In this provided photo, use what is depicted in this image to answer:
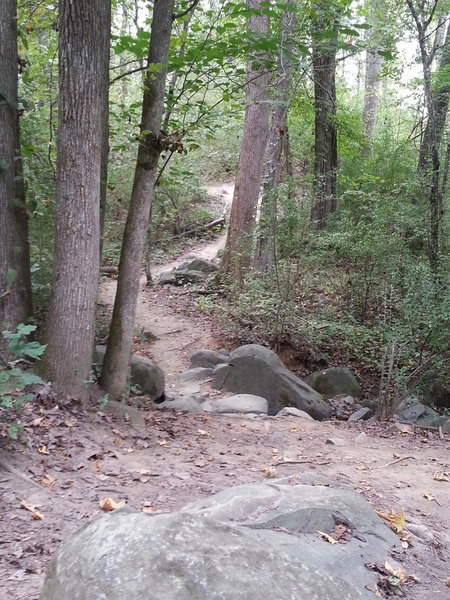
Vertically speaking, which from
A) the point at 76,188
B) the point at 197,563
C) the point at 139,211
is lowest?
the point at 197,563

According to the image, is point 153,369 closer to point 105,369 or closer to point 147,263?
point 105,369

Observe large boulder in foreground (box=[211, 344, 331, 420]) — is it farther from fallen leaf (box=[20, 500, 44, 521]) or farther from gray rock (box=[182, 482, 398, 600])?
fallen leaf (box=[20, 500, 44, 521])

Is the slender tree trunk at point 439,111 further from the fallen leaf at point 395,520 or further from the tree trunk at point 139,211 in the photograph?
the fallen leaf at point 395,520

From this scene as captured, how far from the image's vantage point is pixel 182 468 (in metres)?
4.67

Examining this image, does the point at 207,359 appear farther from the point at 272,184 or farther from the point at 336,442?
the point at 272,184

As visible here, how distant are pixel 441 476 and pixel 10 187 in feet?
17.4

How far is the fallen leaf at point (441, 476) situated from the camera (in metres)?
5.16

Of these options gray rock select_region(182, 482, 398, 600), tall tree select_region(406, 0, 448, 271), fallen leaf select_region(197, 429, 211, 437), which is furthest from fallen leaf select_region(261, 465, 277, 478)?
tall tree select_region(406, 0, 448, 271)

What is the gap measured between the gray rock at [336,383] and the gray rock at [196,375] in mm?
1805

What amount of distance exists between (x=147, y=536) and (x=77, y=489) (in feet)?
5.98

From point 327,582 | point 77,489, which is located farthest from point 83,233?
point 327,582

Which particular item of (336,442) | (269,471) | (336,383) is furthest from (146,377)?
(336,383)

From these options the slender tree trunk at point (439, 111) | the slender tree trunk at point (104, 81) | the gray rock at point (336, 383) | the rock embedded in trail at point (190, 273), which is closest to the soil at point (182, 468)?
the gray rock at point (336, 383)

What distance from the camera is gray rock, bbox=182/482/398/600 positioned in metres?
2.71
